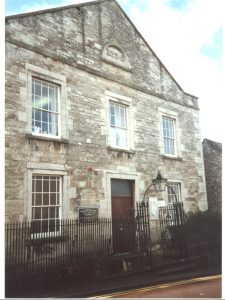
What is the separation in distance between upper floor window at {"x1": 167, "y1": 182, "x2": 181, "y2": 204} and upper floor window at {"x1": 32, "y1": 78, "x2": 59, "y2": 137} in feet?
15.8

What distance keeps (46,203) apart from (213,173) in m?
7.52

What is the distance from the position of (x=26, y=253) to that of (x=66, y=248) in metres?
1.07

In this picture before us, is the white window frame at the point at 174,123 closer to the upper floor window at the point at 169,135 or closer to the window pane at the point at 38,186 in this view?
the upper floor window at the point at 169,135

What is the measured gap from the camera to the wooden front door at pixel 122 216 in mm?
8805

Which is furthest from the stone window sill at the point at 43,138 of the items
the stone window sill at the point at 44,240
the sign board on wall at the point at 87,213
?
the stone window sill at the point at 44,240

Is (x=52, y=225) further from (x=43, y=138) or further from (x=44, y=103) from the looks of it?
(x=44, y=103)

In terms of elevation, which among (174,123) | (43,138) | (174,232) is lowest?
(174,232)

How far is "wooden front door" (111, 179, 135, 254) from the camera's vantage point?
8805 mm

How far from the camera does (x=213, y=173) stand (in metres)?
13.2

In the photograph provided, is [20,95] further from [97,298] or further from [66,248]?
[97,298]

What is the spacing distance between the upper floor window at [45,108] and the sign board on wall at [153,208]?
12.8ft

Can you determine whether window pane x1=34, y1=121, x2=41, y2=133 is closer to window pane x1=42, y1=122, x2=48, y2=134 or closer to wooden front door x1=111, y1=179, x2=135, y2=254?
window pane x1=42, y1=122, x2=48, y2=134

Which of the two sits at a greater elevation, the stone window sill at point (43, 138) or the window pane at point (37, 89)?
the window pane at point (37, 89)

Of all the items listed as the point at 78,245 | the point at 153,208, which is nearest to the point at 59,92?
the point at 78,245
